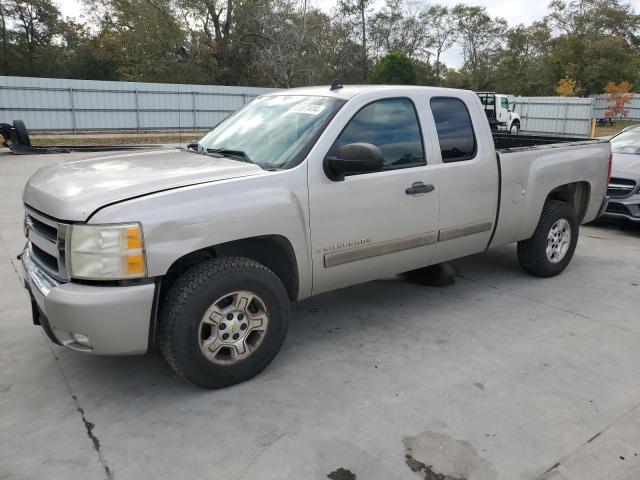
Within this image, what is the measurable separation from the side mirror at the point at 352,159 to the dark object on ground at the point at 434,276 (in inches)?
84.6

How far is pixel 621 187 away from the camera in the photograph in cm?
761

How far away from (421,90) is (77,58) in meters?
43.2

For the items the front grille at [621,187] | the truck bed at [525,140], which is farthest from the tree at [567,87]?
the truck bed at [525,140]

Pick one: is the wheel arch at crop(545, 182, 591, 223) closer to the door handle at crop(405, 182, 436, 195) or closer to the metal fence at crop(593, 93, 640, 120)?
the door handle at crop(405, 182, 436, 195)

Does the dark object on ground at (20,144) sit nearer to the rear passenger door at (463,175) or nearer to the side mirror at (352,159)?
the rear passenger door at (463,175)

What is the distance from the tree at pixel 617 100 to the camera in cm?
3938

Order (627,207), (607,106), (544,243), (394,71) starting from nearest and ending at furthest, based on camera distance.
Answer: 1. (544,243)
2. (627,207)
3. (394,71)
4. (607,106)

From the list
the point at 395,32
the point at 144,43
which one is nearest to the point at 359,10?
the point at 395,32

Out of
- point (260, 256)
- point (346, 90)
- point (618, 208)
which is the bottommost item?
point (618, 208)

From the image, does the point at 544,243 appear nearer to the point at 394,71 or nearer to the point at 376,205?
the point at 376,205

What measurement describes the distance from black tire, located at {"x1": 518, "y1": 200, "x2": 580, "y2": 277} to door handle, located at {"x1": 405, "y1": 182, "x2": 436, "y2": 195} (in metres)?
1.74

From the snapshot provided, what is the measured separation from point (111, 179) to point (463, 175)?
8.70 feet

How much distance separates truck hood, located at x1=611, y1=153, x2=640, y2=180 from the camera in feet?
24.7

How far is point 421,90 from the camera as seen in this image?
14.1 ft
